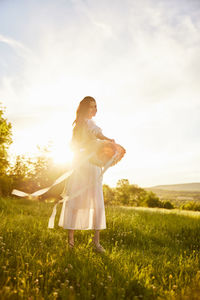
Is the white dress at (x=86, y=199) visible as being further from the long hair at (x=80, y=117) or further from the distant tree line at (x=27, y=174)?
the distant tree line at (x=27, y=174)

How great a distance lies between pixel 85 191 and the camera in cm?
485

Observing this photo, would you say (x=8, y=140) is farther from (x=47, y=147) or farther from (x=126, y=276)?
(x=47, y=147)

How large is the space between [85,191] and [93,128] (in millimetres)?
1283

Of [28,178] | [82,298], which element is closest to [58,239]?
[82,298]

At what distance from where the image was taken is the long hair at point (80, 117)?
502cm

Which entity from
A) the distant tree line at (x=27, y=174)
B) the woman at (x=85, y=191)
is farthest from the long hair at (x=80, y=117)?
the distant tree line at (x=27, y=174)

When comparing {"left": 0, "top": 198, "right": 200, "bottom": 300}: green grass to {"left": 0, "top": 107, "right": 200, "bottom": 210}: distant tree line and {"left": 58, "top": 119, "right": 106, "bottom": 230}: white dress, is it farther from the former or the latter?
{"left": 0, "top": 107, "right": 200, "bottom": 210}: distant tree line

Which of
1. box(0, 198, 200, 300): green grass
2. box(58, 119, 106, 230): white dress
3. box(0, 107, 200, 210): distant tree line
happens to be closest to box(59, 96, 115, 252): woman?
box(58, 119, 106, 230): white dress

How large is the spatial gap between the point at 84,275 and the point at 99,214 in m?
1.90

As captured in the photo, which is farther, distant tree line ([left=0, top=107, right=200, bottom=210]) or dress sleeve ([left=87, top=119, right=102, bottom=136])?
distant tree line ([left=0, top=107, right=200, bottom=210])

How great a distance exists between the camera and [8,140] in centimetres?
1827

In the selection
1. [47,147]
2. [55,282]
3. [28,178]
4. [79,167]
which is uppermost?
[47,147]

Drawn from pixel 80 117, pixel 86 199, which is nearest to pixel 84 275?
pixel 86 199

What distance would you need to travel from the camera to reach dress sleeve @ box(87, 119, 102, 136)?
4676mm
